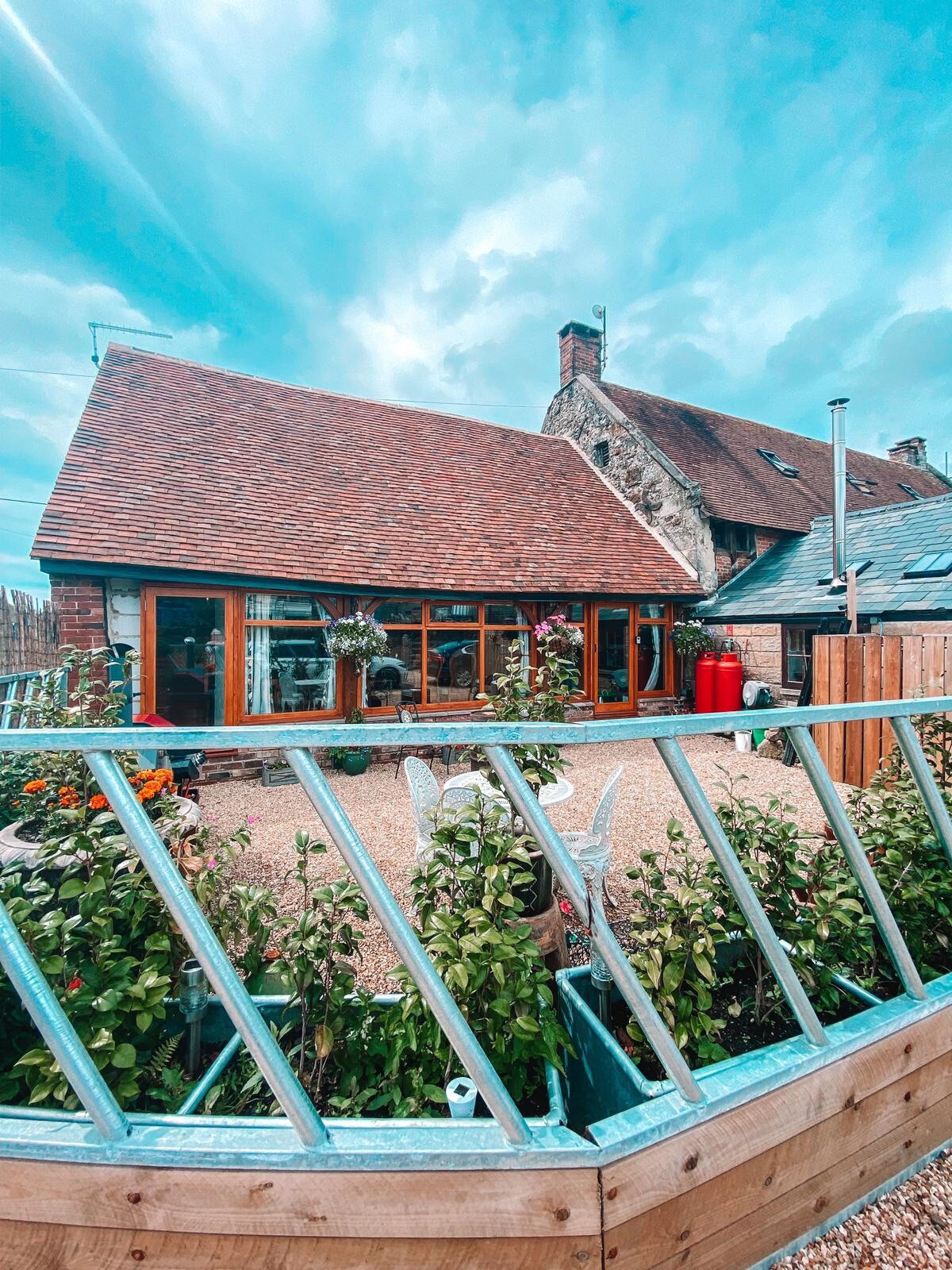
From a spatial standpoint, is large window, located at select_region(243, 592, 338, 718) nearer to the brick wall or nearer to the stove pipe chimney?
the brick wall

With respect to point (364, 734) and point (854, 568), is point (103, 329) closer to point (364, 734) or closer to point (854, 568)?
point (364, 734)

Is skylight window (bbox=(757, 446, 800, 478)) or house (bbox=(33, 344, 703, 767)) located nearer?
house (bbox=(33, 344, 703, 767))

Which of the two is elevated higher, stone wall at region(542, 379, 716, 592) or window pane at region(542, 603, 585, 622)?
stone wall at region(542, 379, 716, 592)

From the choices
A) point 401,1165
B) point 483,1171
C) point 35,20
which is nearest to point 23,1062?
point 401,1165

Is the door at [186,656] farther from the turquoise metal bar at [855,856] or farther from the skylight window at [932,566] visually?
the skylight window at [932,566]

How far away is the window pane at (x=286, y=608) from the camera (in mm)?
7457

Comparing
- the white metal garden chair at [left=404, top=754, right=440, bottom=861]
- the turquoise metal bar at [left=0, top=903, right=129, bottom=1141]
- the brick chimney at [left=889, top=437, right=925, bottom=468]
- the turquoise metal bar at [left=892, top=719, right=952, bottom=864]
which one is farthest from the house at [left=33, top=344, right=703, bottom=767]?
the brick chimney at [left=889, top=437, right=925, bottom=468]

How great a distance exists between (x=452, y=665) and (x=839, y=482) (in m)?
7.97

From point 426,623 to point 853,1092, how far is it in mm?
7537

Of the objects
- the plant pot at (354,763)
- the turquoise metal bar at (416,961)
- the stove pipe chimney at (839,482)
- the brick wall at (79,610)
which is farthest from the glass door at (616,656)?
the turquoise metal bar at (416,961)

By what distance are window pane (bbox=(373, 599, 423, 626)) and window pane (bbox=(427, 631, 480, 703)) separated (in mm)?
416

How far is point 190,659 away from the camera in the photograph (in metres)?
7.14

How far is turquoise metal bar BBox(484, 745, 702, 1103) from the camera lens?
1.18 metres

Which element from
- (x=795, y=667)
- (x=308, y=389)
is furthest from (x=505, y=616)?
(x=308, y=389)
